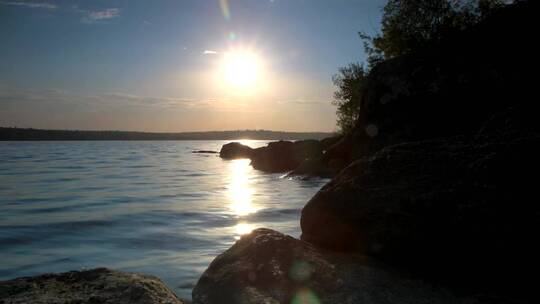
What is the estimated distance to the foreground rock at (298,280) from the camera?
443cm

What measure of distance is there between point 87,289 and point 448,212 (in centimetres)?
410

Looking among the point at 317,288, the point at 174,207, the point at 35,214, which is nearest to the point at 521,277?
the point at 317,288

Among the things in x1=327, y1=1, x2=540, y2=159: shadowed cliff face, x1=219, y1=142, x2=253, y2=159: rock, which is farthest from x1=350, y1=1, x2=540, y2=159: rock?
x1=219, y1=142, x2=253, y2=159: rock

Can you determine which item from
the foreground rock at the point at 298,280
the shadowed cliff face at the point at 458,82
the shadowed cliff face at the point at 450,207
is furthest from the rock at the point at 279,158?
the foreground rock at the point at 298,280

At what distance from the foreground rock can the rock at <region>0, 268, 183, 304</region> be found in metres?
0.83

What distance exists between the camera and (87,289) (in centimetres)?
389

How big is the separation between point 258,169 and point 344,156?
16167mm

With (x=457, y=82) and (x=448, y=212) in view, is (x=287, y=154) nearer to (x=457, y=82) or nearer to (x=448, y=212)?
(x=457, y=82)

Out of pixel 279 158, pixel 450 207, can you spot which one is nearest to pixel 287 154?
pixel 279 158

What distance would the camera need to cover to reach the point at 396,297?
4434 millimetres

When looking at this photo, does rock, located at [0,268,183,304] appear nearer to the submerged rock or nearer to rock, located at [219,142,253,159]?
the submerged rock

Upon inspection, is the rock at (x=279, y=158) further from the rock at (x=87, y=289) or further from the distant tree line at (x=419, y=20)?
the rock at (x=87, y=289)

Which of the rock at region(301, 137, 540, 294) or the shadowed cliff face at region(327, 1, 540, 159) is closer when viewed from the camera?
the rock at region(301, 137, 540, 294)

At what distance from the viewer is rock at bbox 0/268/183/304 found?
3.63 meters
